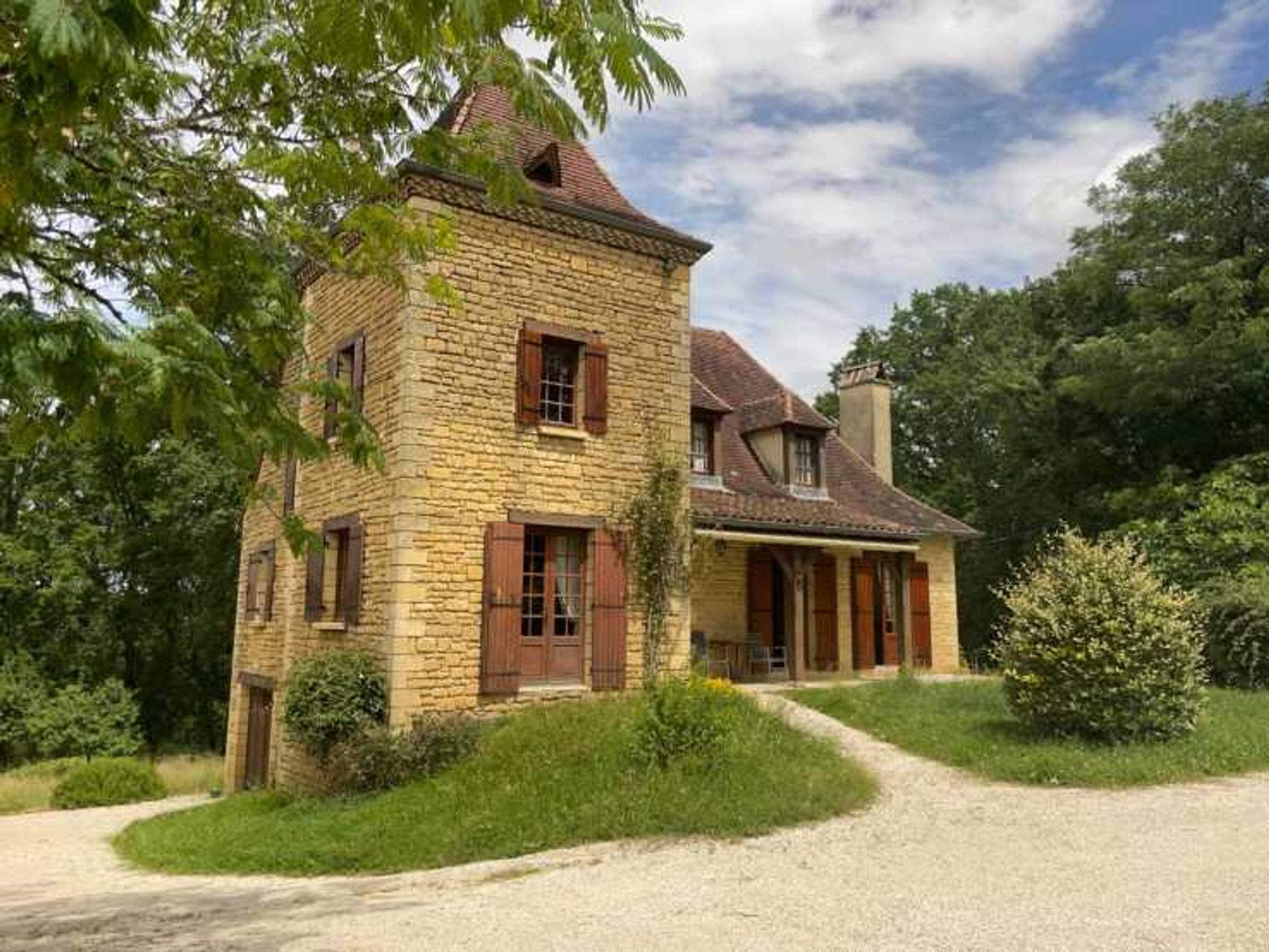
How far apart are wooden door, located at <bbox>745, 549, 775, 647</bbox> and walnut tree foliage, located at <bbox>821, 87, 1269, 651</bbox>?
736cm

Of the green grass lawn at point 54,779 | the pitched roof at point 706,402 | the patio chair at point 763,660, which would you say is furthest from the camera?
the green grass lawn at point 54,779

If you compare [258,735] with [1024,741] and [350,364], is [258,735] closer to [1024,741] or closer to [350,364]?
[350,364]

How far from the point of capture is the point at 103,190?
13.8ft

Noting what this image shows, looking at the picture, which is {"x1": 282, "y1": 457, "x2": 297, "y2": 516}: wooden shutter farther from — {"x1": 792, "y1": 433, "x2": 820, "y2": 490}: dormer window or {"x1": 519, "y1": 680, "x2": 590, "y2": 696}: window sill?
{"x1": 792, "y1": 433, "x2": 820, "y2": 490}: dormer window

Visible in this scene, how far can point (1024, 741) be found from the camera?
10.1 metres

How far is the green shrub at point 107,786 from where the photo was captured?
1625 cm

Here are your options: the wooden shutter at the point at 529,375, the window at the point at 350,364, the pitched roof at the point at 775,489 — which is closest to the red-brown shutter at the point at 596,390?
the wooden shutter at the point at 529,375

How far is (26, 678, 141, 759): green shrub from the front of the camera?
23.3 meters

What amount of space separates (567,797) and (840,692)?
5.46 metres

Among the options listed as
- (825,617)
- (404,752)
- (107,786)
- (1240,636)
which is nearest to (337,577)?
(404,752)

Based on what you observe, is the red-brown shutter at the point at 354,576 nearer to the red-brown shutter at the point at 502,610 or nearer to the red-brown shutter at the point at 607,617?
the red-brown shutter at the point at 502,610

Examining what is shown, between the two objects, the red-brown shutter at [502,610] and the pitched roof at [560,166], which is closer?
the red-brown shutter at [502,610]

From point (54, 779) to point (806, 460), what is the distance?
54.4 feet

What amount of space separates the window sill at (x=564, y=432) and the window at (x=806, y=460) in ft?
19.1
